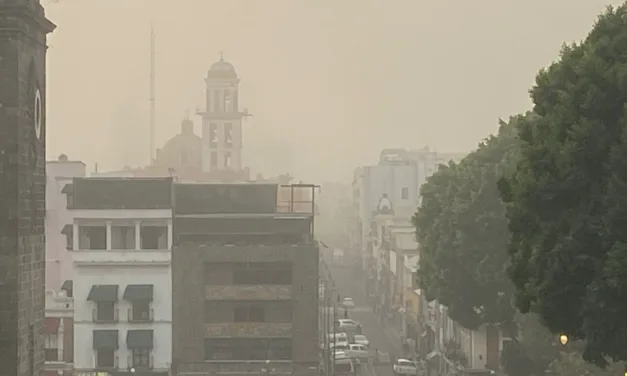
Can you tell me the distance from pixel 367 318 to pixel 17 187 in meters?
67.5

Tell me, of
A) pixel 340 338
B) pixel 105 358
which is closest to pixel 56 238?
pixel 105 358

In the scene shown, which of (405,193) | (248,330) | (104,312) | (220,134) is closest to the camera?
(104,312)

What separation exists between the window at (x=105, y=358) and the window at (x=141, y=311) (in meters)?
1.38

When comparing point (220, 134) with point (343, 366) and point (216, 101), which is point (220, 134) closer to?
point (216, 101)

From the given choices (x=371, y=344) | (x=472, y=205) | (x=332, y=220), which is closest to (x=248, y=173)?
(x=371, y=344)

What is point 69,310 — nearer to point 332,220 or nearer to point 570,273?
point 570,273

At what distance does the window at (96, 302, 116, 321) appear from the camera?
44281 mm

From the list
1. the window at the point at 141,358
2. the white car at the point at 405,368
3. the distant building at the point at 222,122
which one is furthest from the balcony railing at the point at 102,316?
the distant building at the point at 222,122

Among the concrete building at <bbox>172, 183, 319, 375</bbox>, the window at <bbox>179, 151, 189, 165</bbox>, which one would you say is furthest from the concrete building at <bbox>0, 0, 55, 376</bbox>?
the window at <bbox>179, 151, 189, 165</bbox>

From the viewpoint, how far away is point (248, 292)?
45.5 metres

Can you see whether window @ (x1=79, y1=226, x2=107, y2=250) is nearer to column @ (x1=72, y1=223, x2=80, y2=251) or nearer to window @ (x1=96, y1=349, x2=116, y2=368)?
column @ (x1=72, y1=223, x2=80, y2=251)

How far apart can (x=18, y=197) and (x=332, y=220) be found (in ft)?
518

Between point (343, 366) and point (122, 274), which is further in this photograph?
point (343, 366)

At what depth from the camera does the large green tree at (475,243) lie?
38656mm
